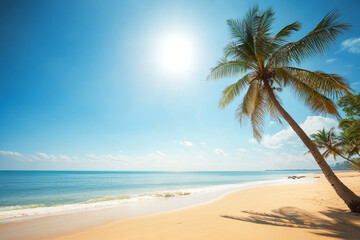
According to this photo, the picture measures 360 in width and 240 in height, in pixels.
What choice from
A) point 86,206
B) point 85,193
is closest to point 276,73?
point 86,206

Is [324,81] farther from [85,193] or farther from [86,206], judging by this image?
[85,193]

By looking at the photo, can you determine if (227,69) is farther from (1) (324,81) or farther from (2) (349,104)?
(2) (349,104)

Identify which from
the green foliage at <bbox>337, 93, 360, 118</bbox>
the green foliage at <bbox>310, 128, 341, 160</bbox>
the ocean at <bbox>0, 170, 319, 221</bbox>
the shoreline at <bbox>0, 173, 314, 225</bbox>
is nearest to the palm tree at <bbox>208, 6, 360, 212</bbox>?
the green foliage at <bbox>337, 93, 360, 118</bbox>

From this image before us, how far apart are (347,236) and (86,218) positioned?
8843 millimetres

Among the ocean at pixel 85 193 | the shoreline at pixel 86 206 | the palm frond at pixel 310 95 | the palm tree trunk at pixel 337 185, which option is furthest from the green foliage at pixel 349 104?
the ocean at pixel 85 193

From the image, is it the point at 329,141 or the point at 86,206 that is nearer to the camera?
the point at 86,206

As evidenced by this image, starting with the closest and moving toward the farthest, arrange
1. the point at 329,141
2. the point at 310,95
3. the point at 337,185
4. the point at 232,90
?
the point at 337,185 < the point at 310,95 < the point at 232,90 < the point at 329,141

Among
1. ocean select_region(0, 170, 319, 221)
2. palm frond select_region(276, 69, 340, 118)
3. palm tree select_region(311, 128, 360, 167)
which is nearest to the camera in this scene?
palm frond select_region(276, 69, 340, 118)

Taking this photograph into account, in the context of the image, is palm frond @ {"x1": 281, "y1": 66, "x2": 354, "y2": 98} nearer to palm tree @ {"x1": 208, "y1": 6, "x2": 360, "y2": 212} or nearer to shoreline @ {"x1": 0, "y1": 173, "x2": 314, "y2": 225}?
palm tree @ {"x1": 208, "y1": 6, "x2": 360, "y2": 212}

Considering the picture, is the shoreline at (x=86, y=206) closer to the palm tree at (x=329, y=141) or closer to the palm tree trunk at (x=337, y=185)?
the palm tree trunk at (x=337, y=185)

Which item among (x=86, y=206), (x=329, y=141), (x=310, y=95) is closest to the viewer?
(x=310, y=95)

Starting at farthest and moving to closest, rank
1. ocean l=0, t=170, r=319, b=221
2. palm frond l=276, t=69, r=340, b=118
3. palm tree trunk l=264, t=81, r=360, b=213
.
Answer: ocean l=0, t=170, r=319, b=221
palm frond l=276, t=69, r=340, b=118
palm tree trunk l=264, t=81, r=360, b=213

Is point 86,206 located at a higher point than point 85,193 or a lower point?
higher

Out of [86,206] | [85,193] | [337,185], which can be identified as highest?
[337,185]
